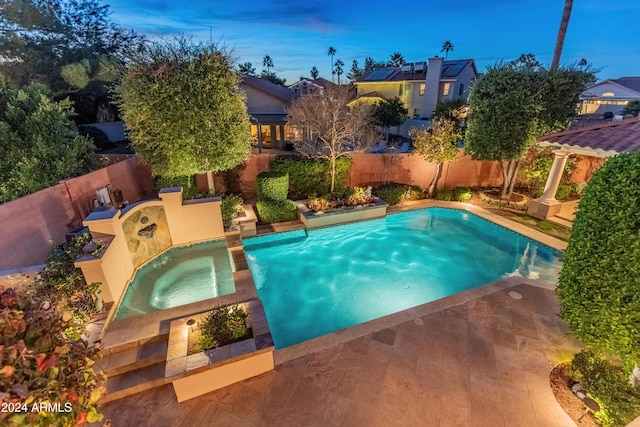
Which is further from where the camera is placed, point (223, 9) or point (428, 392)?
point (223, 9)

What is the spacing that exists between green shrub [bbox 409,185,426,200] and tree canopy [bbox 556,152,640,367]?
9048 millimetres

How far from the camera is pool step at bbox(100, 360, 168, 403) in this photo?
4511 millimetres

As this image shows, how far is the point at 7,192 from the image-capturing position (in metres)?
9.29

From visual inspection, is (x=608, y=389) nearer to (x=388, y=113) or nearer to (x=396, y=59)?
(x=388, y=113)

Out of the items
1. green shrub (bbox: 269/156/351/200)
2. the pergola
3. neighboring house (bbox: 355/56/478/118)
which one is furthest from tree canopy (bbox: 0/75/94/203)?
neighboring house (bbox: 355/56/478/118)

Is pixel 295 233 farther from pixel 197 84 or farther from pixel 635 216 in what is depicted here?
pixel 635 216

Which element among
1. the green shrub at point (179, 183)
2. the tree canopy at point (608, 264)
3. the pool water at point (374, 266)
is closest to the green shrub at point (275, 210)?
the pool water at point (374, 266)

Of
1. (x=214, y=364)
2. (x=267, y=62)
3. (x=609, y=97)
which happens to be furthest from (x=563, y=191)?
(x=267, y=62)

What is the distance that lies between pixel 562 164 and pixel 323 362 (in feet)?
38.8

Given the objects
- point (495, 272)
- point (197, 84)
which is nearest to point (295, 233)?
point (197, 84)

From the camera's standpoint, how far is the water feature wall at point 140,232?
19.6 feet

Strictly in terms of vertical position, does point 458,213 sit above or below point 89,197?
below

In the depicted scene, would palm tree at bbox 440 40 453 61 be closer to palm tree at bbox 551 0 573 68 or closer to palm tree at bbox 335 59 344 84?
palm tree at bbox 335 59 344 84

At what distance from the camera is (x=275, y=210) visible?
10766 millimetres
